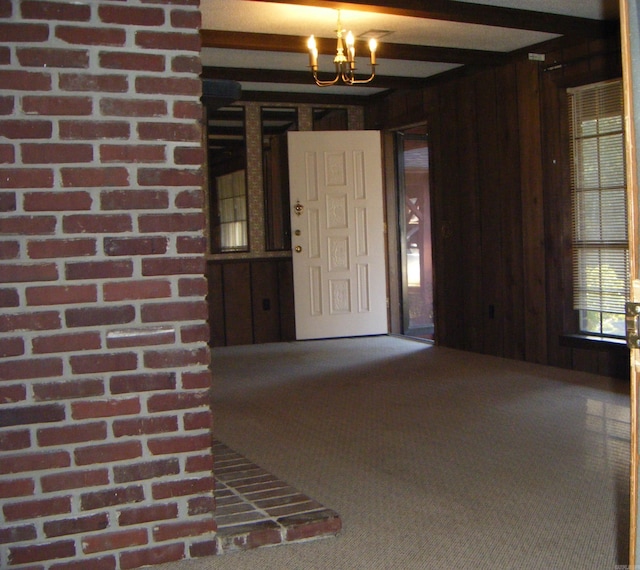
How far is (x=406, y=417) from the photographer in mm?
4664

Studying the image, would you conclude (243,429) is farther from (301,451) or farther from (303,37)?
(303,37)

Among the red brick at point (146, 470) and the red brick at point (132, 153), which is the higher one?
the red brick at point (132, 153)

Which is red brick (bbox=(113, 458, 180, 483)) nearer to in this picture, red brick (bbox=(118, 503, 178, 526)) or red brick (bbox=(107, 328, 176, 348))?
red brick (bbox=(118, 503, 178, 526))

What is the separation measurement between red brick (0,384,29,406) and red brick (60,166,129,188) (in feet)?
1.98

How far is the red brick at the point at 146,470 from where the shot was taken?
250 cm

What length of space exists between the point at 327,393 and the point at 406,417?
911mm

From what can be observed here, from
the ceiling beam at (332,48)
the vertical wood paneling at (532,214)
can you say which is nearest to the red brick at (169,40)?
the ceiling beam at (332,48)

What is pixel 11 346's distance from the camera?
7.85ft

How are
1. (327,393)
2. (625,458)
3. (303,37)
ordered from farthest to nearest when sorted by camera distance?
(303,37) → (327,393) → (625,458)

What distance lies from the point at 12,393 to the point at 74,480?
319 millimetres

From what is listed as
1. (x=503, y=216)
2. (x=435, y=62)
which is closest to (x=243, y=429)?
(x=503, y=216)

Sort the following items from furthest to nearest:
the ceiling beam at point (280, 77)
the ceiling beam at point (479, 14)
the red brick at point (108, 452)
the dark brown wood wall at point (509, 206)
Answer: the ceiling beam at point (280, 77), the dark brown wood wall at point (509, 206), the ceiling beam at point (479, 14), the red brick at point (108, 452)

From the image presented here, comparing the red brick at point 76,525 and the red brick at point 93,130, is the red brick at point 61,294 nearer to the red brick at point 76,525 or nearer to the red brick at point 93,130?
the red brick at point 93,130

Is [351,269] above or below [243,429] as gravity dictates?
above
